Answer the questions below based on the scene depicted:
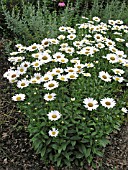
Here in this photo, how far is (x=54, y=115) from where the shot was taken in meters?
3.12

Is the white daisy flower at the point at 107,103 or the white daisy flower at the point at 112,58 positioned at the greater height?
the white daisy flower at the point at 112,58

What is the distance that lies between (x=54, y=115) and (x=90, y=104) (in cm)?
41

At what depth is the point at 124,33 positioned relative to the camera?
16.0ft

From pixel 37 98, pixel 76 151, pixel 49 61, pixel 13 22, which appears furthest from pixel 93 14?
pixel 76 151

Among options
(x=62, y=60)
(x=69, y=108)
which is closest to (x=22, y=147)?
(x=69, y=108)

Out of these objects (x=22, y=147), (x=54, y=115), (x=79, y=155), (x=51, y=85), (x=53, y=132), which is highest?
(x=51, y=85)

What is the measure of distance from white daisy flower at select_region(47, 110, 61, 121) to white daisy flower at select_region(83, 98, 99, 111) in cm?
31

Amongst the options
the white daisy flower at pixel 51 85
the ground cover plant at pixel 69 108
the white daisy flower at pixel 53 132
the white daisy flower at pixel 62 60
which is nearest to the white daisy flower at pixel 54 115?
the ground cover plant at pixel 69 108

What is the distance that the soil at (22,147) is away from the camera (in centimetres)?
345

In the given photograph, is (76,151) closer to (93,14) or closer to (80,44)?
(80,44)

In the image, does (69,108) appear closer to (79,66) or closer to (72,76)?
(72,76)

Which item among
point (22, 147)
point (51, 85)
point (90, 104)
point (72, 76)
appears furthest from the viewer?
point (22, 147)

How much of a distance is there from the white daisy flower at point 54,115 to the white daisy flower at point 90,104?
306mm

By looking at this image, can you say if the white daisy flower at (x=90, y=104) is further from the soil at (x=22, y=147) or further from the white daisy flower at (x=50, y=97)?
the soil at (x=22, y=147)
